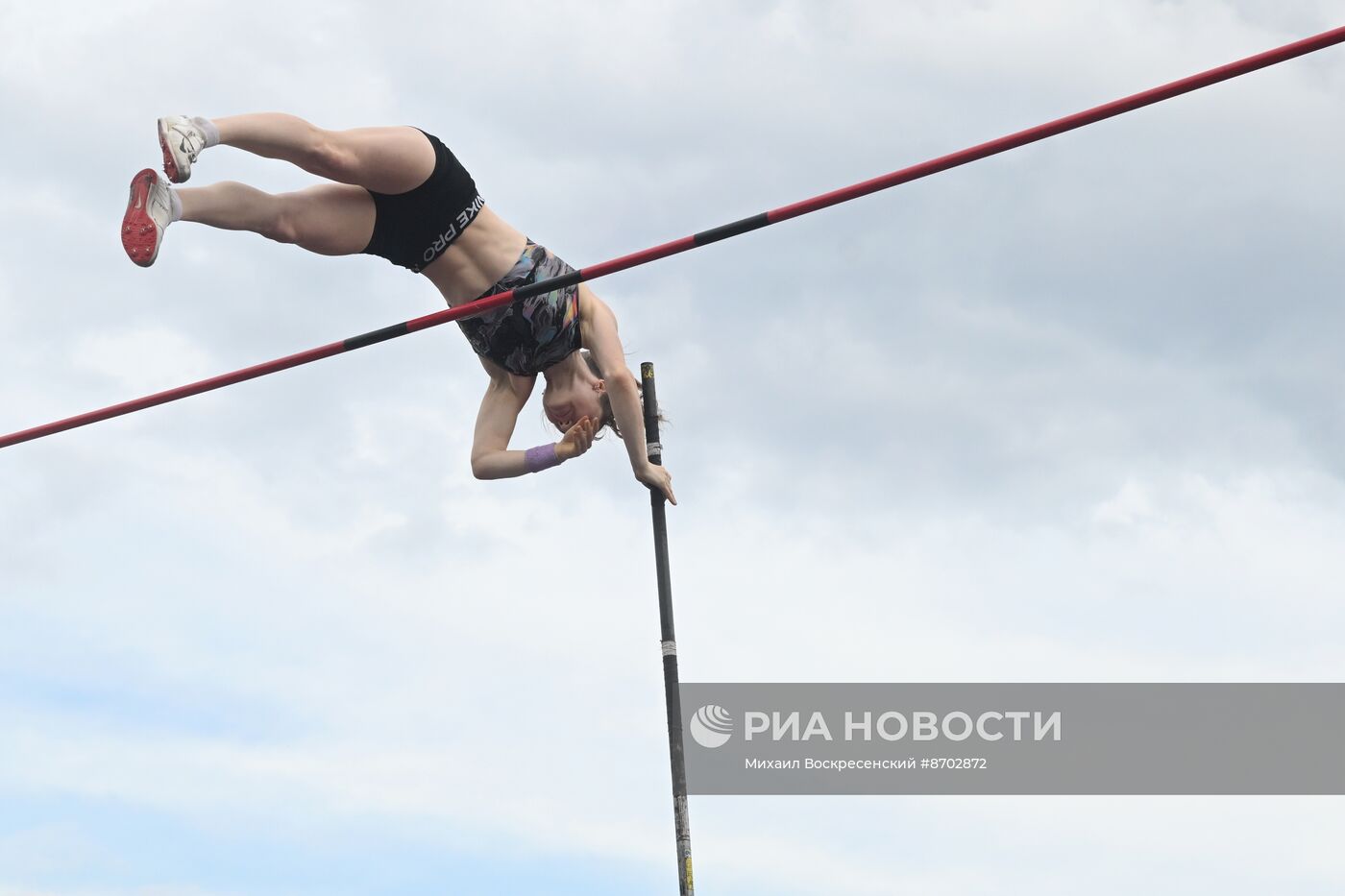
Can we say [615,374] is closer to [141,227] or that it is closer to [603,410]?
[603,410]

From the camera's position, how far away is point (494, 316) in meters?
6.55

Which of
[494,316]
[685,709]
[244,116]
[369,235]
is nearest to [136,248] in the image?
[244,116]

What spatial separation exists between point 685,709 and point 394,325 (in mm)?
2783

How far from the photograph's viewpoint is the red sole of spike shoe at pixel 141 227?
216 inches

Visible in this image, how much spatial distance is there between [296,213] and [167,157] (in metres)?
0.80

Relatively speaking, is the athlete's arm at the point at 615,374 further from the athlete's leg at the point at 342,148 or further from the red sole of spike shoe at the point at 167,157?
the red sole of spike shoe at the point at 167,157

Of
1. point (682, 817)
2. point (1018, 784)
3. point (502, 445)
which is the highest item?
point (502, 445)

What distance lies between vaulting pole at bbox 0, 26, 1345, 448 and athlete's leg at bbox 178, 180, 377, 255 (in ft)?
1.26

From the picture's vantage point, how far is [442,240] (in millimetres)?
6258

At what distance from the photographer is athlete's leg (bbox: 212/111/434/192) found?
554 centimetres

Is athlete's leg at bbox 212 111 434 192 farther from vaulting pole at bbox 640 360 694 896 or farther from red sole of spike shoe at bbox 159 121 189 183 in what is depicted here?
vaulting pole at bbox 640 360 694 896

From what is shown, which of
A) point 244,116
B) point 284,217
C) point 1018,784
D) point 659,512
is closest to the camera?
point 244,116

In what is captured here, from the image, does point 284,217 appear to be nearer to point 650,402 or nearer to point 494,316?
point 494,316

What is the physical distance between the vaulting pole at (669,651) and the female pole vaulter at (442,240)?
136 millimetres
